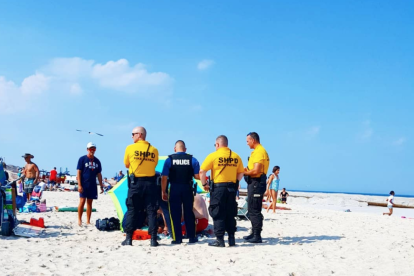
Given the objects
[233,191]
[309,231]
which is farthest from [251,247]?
[309,231]

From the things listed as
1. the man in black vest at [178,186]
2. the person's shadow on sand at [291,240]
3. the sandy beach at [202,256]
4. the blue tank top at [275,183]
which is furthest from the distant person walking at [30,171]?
the blue tank top at [275,183]

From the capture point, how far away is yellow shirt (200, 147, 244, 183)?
790 centimetres

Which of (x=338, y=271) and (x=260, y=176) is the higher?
(x=260, y=176)

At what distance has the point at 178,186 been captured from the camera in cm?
791

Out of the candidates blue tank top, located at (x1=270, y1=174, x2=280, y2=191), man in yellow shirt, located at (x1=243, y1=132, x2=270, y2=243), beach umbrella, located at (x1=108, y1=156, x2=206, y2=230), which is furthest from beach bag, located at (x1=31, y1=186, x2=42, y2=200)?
man in yellow shirt, located at (x1=243, y1=132, x2=270, y2=243)

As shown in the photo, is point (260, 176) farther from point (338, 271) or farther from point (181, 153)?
point (338, 271)

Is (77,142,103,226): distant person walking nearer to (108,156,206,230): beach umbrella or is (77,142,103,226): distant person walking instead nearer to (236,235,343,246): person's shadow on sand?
(108,156,206,230): beach umbrella

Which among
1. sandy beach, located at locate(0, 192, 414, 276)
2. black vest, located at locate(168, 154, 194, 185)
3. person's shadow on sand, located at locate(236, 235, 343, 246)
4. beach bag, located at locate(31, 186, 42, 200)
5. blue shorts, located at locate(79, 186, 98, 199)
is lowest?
person's shadow on sand, located at locate(236, 235, 343, 246)

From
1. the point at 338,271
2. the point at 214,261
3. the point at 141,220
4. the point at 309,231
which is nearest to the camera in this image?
the point at 338,271

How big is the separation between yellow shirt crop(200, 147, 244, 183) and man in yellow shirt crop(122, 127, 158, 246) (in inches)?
41.7

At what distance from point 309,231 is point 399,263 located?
13.5 feet

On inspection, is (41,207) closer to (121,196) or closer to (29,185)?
(29,185)

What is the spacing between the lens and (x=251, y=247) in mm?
7797

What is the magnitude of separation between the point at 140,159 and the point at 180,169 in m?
0.81
